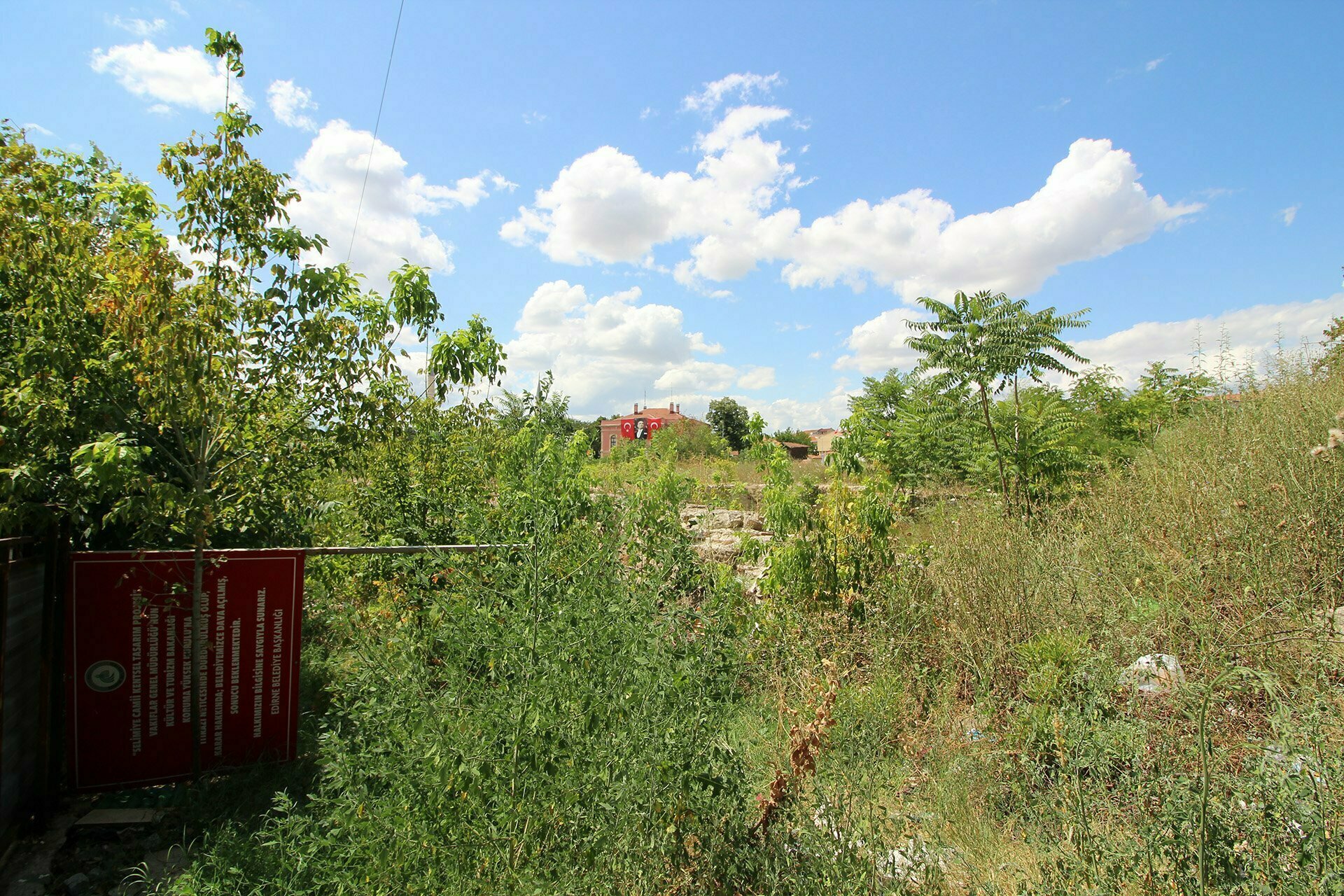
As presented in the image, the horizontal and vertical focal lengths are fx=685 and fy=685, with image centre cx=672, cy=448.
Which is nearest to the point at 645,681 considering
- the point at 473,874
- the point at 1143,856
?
the point at 473,874

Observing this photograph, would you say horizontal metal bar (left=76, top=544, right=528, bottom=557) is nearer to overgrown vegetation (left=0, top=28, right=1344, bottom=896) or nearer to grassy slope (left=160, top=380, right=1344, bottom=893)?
overgrown vegetation (left=0, top=28, right=1344, bottom=896)

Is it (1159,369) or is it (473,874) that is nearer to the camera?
(473,874)

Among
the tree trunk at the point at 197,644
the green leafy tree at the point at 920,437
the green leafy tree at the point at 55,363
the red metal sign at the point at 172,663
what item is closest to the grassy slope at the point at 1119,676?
the green leafy tree at the point at 920,437

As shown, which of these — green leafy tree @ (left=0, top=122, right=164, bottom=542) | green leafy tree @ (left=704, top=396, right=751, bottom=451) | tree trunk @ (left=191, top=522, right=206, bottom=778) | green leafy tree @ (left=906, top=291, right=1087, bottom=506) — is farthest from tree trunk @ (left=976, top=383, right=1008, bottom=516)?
green leafy tree @ (left=704, top=396, right=751, bottom=451)

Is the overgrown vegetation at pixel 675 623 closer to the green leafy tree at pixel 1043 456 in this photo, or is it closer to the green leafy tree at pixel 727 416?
the green leafy tree at pixel 1043 456

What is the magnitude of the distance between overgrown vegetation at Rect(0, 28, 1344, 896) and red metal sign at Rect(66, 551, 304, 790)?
26cm

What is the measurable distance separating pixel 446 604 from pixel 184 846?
183cm

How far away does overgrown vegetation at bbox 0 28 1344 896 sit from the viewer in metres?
2.36

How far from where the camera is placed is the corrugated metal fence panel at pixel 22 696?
353cm

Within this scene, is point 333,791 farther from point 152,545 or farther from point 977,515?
point 977,515

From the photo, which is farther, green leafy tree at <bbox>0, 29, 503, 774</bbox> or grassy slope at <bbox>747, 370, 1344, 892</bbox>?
green leafy tree at <bbox>0, 29, 503, 774</bbox>

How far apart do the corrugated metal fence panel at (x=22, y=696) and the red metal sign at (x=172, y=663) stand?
0.50ft

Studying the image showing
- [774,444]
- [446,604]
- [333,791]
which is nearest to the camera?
[446,604]

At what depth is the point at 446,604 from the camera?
324 centimetres
